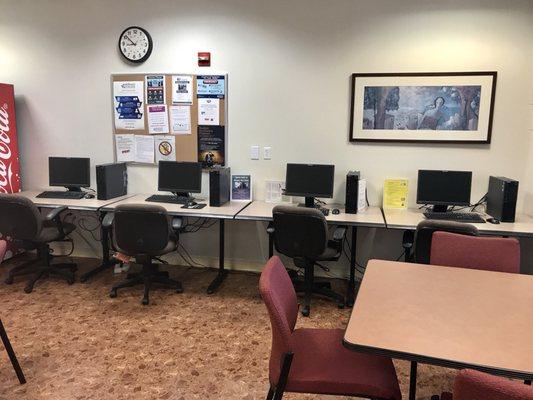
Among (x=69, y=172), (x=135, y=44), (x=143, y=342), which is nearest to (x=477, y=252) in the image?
(x=143, y=342)

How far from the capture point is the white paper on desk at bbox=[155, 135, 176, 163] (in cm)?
434

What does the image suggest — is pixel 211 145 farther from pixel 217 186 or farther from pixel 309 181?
pixel 309 181

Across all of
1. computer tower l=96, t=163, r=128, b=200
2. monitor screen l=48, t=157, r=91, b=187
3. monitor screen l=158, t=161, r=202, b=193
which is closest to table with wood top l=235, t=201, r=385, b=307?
monitor screen l=158, t=161, r=202, b=193

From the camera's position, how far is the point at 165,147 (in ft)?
14.3

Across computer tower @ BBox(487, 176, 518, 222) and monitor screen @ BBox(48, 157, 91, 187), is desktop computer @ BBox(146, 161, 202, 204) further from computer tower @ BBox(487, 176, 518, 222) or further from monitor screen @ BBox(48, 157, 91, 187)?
computer tower @ BBox(487, 176, 518, 222)

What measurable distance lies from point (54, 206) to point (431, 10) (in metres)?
3.80

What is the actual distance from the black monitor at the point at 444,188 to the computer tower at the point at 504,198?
0.22 metres

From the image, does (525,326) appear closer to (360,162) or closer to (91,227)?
(360,162)

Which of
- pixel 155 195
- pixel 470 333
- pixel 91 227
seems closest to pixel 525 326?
pixel 470 333

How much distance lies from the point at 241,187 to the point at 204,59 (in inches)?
51.5

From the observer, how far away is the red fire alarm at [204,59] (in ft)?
13.5

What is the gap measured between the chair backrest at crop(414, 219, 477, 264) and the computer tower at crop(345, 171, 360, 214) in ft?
2.21

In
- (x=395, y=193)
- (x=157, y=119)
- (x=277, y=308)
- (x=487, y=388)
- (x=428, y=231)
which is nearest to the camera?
(x=487, y=388)

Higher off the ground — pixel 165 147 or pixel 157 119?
pixel 157 119
